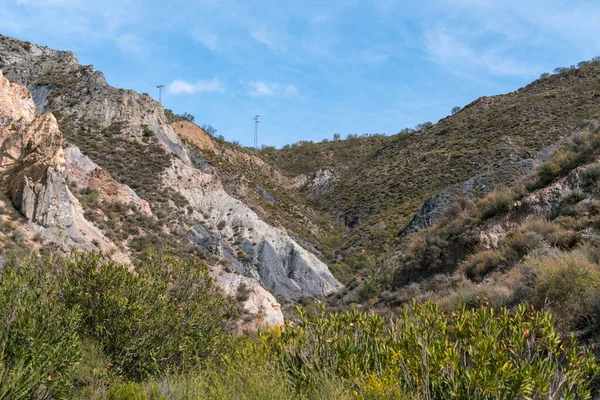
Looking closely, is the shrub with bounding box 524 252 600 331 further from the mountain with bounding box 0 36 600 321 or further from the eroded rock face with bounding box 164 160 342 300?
the eroded rock face with bounding box 164 160 342 300

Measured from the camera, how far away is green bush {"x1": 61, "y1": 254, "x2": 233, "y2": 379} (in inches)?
329

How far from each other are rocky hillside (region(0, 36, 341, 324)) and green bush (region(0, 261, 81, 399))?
6.58 metres

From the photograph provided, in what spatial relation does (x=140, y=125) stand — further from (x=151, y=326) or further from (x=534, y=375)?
(x=534, y=375)

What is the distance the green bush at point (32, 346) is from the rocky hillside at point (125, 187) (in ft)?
21.6

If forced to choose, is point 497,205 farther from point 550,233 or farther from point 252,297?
point 252,297

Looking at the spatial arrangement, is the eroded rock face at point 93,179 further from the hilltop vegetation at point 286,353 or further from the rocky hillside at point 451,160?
the rocky hillside at point 451,160

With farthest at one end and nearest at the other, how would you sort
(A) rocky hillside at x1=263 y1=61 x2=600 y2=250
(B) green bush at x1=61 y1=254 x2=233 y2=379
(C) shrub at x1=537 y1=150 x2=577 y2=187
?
(A) rocky hillside at x1=263 y1=61 x2=600 y2=250, (C) shrub at x1=537 y1=150 x2=577 y2=187, (B) green bush at x1=61 y1=254 x2=233 y2=379

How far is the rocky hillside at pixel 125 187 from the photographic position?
1788 centimetres

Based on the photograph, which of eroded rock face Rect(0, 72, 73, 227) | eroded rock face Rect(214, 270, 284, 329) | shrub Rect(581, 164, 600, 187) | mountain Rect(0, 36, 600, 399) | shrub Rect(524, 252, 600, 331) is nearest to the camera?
mountain Rect(0, 36, 600, 399)

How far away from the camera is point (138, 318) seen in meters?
8.44

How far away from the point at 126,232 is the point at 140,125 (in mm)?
19813

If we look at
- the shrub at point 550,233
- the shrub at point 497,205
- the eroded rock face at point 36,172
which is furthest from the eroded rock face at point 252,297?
the shrub at point 550,233

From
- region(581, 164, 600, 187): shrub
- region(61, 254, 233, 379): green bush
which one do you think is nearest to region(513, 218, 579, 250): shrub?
region(581, 164, 600, 187): shrub

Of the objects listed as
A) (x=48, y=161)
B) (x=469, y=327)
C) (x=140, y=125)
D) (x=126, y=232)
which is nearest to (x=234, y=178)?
(x=140, y=125)
